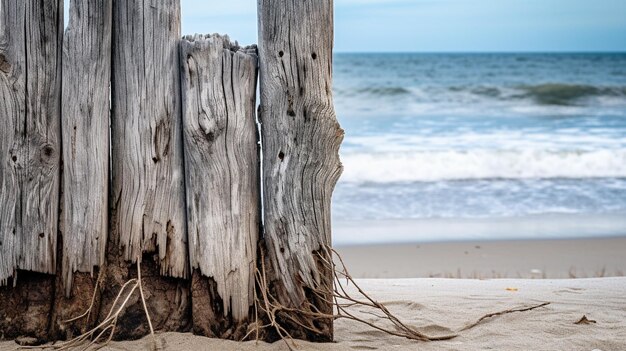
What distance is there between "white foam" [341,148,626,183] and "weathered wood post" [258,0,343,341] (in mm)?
8062

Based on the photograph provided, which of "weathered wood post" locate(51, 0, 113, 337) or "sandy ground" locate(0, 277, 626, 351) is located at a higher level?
"weathered wood post" locate(51, 0, 113, 337)

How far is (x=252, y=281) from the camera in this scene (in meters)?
3.43

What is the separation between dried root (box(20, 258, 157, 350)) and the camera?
3.24 m

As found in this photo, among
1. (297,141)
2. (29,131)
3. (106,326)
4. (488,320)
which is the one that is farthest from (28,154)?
(488,320)

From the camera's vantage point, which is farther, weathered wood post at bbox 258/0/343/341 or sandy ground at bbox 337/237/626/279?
sandy ground at bbox 337/237/626/279

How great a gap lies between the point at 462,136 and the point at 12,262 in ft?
46.9

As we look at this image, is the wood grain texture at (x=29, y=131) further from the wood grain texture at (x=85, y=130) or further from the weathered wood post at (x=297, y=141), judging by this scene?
the weathered wood post at (x=297, y=141)

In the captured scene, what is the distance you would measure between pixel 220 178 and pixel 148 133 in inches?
15.2

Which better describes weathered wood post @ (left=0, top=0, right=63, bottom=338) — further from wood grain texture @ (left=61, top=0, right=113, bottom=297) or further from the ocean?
the ocean

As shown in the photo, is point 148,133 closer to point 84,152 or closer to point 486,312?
point 84,152

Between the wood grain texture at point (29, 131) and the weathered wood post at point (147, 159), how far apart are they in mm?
267

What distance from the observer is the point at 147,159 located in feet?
11.0

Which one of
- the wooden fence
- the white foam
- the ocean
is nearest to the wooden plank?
the wooden fence

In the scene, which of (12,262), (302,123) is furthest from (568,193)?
(12,262)
